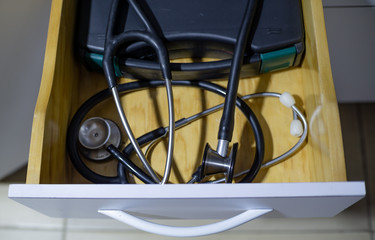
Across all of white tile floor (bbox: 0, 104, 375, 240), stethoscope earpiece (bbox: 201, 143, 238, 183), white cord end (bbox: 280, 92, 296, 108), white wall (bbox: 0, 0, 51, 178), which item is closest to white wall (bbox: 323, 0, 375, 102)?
white tile floor (bbox: 0, 104, 375, 240)

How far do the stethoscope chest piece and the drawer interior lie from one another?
0.02 metres

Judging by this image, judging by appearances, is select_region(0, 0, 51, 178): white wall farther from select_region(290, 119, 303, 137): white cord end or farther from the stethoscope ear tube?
select_region(290, 119, 303, 137): white cord end

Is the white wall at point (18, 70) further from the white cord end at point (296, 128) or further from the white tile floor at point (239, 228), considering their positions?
the white cord end at point (296, 128)

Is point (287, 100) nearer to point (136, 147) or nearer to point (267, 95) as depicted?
point (267, 95)

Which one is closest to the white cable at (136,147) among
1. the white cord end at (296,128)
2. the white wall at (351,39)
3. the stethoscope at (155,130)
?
the stethoscope at (155,130)

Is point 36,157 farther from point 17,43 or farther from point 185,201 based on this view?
point 17,43

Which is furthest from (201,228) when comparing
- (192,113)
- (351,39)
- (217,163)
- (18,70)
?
(351,39)

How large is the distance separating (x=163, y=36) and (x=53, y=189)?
288 mm

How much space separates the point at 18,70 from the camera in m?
0.76

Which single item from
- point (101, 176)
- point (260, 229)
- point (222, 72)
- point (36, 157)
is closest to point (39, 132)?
point (36, 157)

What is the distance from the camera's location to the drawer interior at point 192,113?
503 millimetres

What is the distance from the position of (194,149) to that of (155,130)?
7 centimetres

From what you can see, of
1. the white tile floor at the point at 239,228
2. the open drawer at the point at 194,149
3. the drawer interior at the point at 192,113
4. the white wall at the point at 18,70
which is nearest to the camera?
the open drawer at the point at 194,149

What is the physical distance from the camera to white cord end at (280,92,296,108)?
595mm
